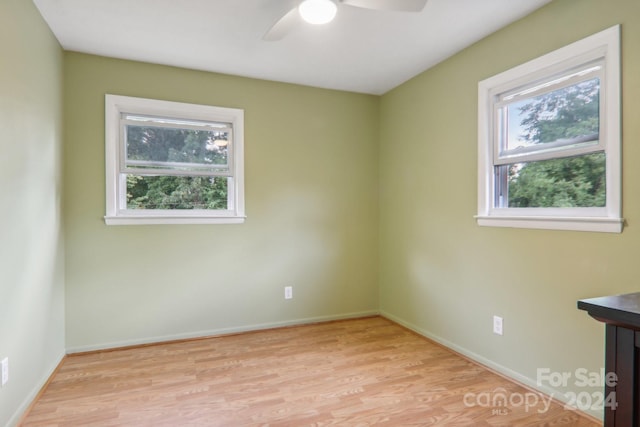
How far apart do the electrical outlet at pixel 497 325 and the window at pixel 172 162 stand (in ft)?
7.32

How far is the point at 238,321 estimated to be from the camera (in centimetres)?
335

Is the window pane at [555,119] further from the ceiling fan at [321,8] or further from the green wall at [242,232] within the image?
the green wall at [242,232]

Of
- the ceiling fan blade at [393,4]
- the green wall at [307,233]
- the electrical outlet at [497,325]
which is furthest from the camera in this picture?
the electrical outlet at [497,325]

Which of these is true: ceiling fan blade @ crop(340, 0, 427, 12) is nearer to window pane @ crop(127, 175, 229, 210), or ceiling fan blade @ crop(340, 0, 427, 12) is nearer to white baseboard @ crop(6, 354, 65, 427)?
window pane @ crop(127, 175, 229, 210)

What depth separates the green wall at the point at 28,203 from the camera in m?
1.81

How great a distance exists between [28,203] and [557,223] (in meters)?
3.11

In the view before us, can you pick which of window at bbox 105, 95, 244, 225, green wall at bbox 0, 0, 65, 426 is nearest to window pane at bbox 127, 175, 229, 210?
window at bbox 105, 95, 244, 225

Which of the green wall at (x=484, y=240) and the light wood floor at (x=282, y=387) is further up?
the green wall at (x=484, y=240)

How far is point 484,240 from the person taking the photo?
104 inches

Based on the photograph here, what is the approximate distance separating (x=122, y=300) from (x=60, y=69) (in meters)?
1.85

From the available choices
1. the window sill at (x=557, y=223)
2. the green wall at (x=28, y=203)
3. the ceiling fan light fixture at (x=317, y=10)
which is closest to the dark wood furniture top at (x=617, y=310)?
the window sill at (x=557, y=223)

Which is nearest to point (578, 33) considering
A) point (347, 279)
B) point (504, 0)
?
point (504, 0)

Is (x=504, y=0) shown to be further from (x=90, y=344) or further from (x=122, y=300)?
(x=90, y=344)

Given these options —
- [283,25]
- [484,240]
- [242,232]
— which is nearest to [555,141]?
[484,240]
